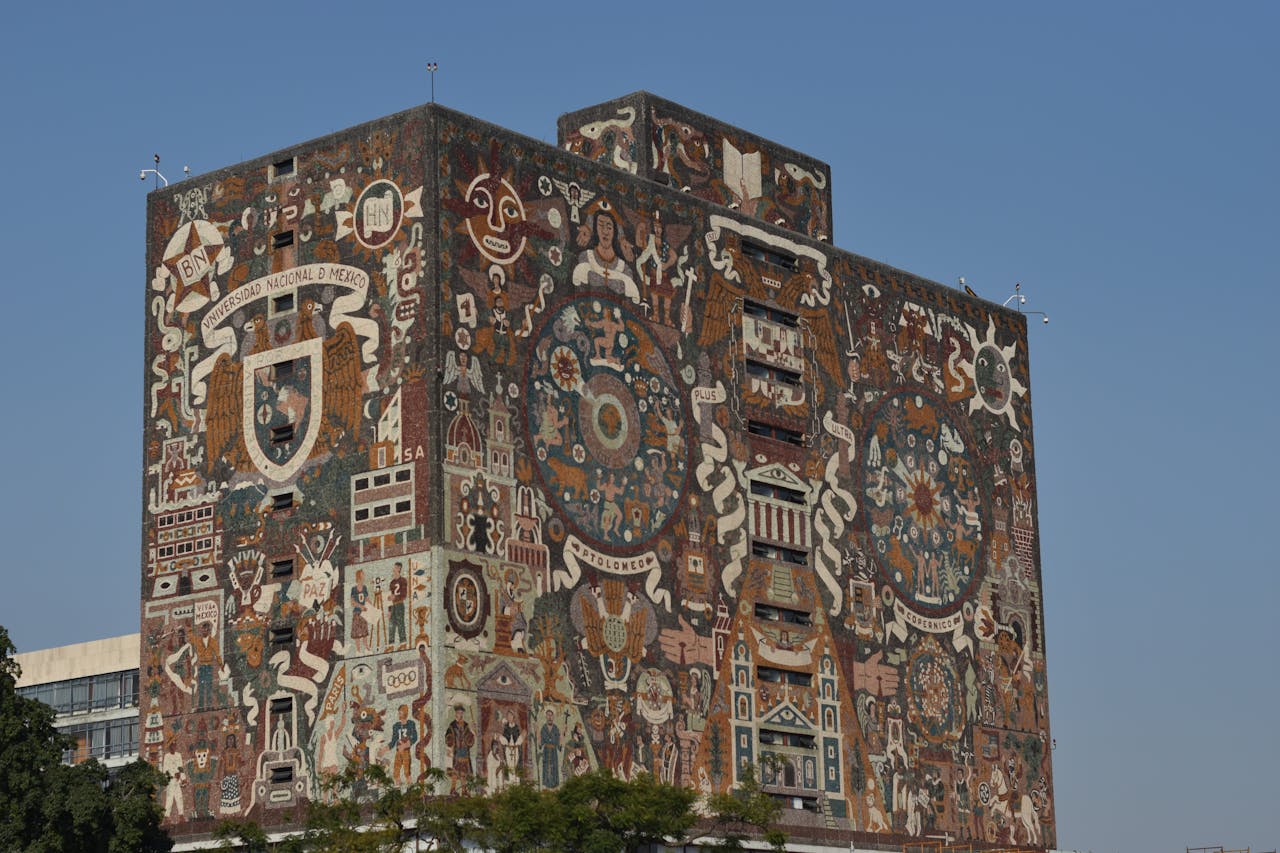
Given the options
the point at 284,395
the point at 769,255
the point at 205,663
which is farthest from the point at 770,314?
the point at 205,663

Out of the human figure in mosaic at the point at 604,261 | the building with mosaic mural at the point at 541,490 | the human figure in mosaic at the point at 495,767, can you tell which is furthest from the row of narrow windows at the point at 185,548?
the human figure in mosaic at the point at 604,261

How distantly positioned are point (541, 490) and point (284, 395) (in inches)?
276

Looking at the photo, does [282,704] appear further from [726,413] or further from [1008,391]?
[1008,391]

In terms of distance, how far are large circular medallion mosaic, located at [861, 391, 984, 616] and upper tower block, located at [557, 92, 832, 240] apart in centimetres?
626

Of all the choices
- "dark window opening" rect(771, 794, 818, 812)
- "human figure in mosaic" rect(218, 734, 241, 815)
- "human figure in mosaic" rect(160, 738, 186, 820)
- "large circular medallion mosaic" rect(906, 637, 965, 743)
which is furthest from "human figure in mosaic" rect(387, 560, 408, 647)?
"large circular medallion mosaic" rect(906, 637, 965, 743)

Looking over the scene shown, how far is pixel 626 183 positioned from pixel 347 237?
8.23 metres

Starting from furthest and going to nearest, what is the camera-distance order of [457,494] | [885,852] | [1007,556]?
1. [1007,556]
2. [885,852]
3. [457,494]

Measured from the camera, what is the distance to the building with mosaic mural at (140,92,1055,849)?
57906mm

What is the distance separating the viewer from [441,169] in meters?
59.2

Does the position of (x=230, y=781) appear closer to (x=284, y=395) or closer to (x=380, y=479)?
(x=380, y=479)

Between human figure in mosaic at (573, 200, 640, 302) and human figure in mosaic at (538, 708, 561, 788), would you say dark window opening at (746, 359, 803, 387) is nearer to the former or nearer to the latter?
human figure in mosaic at (573, 200, 640, 302)

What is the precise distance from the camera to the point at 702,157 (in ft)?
226

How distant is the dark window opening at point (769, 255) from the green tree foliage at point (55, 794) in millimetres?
22234

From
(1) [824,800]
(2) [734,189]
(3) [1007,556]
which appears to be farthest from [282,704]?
(3) [1007,556]
